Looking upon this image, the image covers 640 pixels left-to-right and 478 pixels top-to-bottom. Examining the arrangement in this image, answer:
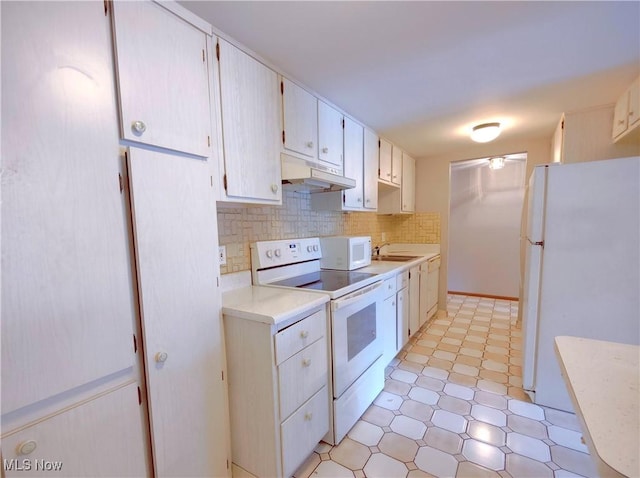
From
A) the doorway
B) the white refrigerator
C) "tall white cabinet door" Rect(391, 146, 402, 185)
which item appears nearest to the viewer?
the white refrigerator

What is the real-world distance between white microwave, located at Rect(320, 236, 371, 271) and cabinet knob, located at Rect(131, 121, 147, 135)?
160 centimetres

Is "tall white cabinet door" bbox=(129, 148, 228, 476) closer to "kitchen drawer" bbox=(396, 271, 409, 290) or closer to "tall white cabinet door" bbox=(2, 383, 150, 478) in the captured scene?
"tall white cabinet door" bbox=(2, 383, 150, 478)

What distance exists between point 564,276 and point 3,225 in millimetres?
2650

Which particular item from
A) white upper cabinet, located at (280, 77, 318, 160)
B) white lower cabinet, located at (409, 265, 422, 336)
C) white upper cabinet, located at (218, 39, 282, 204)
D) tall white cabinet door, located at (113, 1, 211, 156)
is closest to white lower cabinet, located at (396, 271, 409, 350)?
white lower cabinet, located at (409, 265, 422, 336)

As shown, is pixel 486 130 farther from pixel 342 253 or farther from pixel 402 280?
pixel 342 253

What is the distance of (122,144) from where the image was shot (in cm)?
93

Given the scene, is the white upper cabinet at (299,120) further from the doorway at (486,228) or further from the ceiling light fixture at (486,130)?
the doorway at (486,228)

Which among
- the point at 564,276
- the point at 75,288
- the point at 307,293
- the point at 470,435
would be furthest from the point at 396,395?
the point at 75,288

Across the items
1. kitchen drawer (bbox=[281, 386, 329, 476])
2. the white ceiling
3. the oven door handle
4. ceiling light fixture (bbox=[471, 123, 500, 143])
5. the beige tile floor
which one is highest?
the white ceiling

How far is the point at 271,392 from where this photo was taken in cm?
119

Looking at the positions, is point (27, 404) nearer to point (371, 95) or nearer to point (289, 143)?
point (289, 143)

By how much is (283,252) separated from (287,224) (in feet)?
0.82

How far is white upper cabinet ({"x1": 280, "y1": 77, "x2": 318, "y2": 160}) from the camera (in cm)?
169

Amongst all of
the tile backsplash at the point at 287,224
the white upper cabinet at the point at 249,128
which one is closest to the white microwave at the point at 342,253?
the tile backsplash at the point at 287,224
